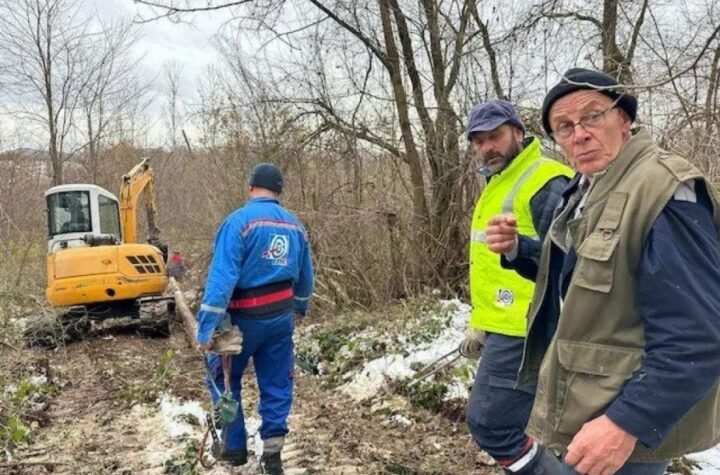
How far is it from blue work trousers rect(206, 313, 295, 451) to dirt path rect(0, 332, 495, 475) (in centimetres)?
38

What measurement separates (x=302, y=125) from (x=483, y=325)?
7929 mm

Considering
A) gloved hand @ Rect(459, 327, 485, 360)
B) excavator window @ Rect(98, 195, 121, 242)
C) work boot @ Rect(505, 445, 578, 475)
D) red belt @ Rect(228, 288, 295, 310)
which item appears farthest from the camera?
excavator window @ Rect(98, 195, 121, 242)

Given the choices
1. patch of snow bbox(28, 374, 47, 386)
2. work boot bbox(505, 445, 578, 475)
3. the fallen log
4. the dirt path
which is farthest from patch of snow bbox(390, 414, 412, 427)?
the fallen log

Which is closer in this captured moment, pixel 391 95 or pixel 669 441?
pixel 669 441

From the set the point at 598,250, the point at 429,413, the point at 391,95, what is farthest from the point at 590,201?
the point at 391,95

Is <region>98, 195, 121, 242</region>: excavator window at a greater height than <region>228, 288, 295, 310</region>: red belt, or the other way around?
<region>98, 195, 121, 242</region>: excavator window

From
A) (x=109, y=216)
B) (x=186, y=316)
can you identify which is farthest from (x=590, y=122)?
(x=109, y=216)

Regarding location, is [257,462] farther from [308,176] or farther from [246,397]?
[308,176]

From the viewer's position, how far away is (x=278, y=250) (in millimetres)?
4488

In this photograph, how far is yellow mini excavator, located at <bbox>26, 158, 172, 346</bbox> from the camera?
10367 mm

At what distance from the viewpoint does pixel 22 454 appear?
520 centimetres

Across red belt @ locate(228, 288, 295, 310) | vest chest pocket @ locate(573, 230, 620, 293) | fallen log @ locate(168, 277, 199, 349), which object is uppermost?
vest chest pocket @ locate(573, 230, 620, 293)

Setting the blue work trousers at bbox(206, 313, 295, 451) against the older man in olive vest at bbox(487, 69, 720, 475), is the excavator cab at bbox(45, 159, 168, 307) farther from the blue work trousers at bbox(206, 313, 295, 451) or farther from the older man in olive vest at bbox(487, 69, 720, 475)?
the older man in olive vest at bbox(487, 69, 720, 475)

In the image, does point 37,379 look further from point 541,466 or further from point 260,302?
point 541,466
